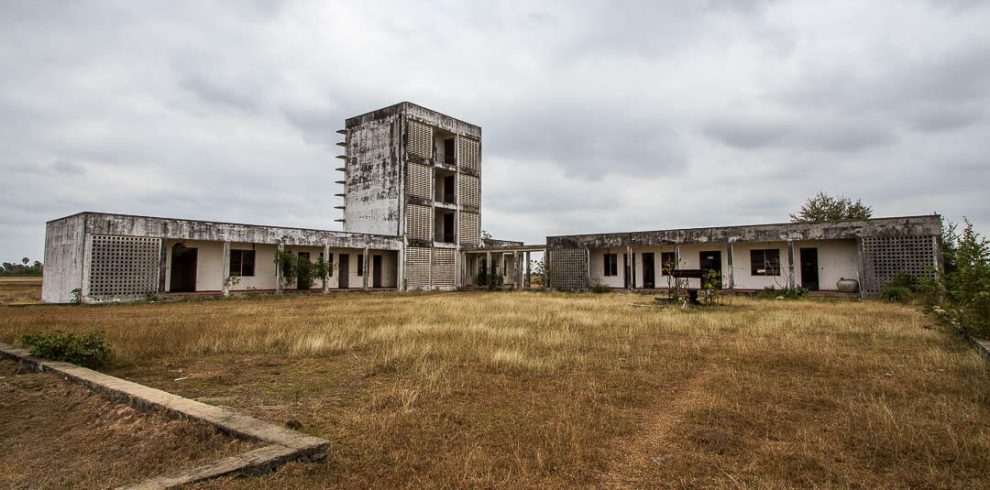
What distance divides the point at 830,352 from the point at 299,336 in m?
8.58

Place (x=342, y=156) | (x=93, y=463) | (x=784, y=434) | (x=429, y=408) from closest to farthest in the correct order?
(x=93, y=463), (x=784, y=434), (x=429, y=408), (x=342, y=156)

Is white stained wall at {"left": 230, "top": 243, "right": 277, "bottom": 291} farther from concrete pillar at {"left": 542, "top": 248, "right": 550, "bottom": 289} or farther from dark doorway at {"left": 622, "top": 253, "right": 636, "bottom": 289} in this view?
dark doorway at {"left": 622, "top": 253, "right": 636, "bottom": 289}

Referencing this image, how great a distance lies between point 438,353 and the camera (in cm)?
777

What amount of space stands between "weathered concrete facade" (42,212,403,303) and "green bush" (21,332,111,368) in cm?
1554

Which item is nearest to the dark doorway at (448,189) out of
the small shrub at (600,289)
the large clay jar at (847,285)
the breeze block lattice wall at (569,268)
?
the breeze block lattice wall at (569,268)

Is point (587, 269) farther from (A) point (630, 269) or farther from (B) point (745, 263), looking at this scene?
(B) point (745, 263)

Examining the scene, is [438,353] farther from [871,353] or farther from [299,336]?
[871,353]

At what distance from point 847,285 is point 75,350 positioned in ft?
83.8

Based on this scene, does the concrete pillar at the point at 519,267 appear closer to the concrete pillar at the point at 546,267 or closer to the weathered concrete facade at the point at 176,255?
the concrete pillar at the point at 546,267

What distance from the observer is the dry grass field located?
3.43m

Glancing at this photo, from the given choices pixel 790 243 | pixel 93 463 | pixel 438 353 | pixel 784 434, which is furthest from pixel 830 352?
pixel 790 243

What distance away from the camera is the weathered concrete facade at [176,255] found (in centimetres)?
1978

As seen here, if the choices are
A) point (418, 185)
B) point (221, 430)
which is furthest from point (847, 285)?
point (221, 430)

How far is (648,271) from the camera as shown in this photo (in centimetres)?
2917
